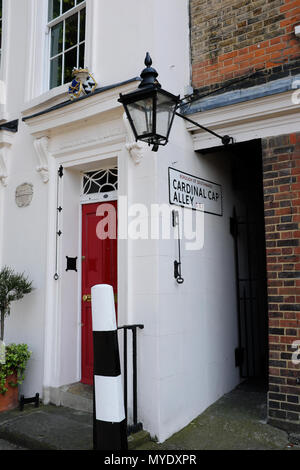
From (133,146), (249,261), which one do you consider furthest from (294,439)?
(133,146)

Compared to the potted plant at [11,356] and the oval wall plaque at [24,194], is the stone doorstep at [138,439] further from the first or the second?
the oval wall plaque at [24,194]

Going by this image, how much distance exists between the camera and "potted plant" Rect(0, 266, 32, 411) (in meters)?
4.42

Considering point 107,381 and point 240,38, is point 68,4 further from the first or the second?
point 107,381

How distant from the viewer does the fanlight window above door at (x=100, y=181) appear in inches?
185

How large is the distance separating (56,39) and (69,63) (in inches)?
21.9

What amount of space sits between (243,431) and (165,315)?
4.33ft

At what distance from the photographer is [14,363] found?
4453 mm

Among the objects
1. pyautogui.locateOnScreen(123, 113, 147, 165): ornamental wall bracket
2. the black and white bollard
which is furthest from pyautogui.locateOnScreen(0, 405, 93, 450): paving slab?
pyautogui.locateOnScreen(123, 113, 147, 165): ornamental wall bracket

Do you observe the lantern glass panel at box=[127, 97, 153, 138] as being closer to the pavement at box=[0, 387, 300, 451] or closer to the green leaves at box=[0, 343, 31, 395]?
the pavement at box=[0, 387, 300, 451]

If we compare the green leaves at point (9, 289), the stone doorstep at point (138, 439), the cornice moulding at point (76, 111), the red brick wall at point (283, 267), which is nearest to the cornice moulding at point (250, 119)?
the red brick wall at point (283, 267)

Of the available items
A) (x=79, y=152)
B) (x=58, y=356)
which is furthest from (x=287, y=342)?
(x=79, y=152)

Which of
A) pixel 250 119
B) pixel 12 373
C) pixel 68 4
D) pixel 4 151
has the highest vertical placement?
pixel 68 4

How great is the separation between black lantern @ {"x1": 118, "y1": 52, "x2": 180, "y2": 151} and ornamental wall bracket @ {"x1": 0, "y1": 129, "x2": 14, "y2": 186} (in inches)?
108

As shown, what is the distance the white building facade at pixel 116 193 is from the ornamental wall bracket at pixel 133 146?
14 millimetres
